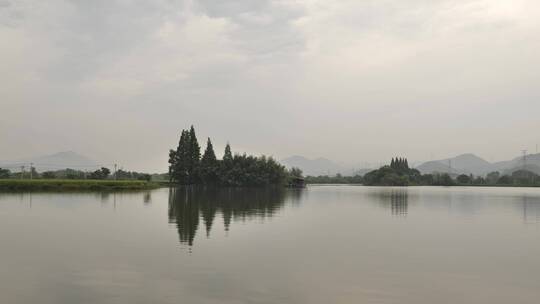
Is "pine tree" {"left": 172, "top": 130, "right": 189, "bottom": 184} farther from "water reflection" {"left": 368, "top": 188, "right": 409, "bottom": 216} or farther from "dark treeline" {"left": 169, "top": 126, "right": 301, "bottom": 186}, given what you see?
"water reflection" {"left": 368, "top": 188, "right": 409, "bottom": 216}

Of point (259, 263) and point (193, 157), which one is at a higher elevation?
point (193, 157)

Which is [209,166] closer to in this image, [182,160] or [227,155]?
[182,160]

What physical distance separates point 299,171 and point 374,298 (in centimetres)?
12681

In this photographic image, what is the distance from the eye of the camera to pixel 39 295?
10039 millimetres

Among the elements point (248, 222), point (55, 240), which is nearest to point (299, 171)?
point (248, 222)

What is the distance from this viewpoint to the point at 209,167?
9912 cm

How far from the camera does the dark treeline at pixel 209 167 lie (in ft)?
322

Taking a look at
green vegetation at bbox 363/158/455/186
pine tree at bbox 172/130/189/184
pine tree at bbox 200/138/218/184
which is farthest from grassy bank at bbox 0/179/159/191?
green vegetation at bbox 363/158/455/186

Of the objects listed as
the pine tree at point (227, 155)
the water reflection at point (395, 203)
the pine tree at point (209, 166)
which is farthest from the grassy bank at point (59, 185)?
the water reflection at point (395, 203)

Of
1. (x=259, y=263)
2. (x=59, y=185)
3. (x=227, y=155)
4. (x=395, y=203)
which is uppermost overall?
(x=227, y=155)

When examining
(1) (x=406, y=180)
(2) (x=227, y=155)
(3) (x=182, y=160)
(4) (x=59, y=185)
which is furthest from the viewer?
(1) (x=406, y=180)

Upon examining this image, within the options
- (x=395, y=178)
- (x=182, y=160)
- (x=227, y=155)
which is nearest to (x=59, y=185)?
(x=182, y=160)

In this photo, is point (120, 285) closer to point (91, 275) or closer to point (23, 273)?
point (91, 275)

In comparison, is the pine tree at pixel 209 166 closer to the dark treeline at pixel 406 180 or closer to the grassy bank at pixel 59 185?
the grassy bank at pixel 59 185
